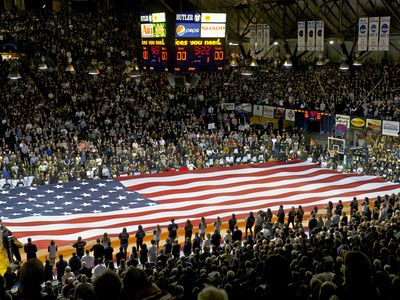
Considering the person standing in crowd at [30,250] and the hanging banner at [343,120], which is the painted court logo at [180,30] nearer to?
the hanging banner at [343,120]

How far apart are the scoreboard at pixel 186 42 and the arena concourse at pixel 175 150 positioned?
16.1 ft

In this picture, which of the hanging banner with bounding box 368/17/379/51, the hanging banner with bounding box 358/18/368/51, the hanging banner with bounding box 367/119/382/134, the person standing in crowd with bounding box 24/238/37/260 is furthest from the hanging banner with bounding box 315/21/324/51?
the person standing in crowd with bounding box 24/238/37/260

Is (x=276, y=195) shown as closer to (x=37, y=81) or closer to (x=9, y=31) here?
(x=37, y=81)

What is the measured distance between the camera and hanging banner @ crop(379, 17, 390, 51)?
2853 centimetres

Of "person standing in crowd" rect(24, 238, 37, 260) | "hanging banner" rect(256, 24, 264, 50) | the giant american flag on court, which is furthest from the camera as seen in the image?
"hanging banner" rect(256, 24, 264, 50)

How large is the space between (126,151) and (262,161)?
7.92 meters

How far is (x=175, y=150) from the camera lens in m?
27.4

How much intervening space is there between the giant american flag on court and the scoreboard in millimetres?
5424

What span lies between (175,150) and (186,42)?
6.04 metres

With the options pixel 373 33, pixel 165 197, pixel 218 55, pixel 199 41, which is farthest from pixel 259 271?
pixel 373 33

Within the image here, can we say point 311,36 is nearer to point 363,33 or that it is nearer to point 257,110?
point 363,33

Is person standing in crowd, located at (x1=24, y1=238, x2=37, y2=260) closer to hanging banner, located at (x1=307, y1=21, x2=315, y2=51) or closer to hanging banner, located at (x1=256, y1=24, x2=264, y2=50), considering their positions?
hanging banner, located at (x1=307, y1=21, x2=315, y2=51)

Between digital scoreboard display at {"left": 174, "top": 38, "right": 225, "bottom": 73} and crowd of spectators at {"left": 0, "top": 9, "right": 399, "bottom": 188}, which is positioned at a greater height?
digital scoreboard display at {"left": 174, "top": 38, "right": 225, "bottom": 73}

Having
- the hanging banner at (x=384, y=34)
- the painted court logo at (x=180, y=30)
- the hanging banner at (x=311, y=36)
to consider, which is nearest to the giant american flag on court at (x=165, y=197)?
the painted court logo at (x=180, y=30)
